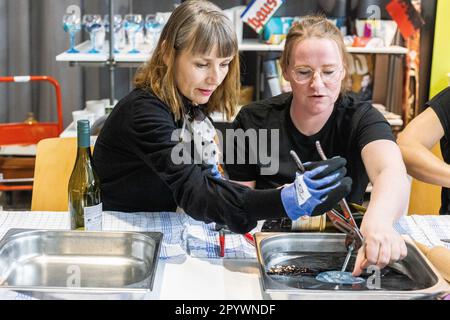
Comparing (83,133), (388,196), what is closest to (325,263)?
(388,196)

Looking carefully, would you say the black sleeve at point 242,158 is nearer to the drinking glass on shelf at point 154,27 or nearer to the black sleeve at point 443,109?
the black sleeve at point 443,109

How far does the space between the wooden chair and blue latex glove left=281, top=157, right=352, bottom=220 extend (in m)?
0.99

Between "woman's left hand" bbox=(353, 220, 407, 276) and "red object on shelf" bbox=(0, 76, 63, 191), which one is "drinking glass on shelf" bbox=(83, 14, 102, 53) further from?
"woman's left hand" bbox=(353, 220, 407, 276)

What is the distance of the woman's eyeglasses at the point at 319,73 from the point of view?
5.85 feet

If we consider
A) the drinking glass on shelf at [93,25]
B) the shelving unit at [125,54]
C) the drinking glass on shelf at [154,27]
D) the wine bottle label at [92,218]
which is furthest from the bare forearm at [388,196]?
the drinking glass on shelf at [93,25]

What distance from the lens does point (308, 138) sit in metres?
1.93

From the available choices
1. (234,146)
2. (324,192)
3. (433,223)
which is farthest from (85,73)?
(324,192)

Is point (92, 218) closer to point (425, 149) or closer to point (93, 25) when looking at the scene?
point (425, 149)

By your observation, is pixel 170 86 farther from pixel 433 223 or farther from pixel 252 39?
pixel 252 39

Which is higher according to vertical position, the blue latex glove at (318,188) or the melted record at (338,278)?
the blue latex glove at (318,188)

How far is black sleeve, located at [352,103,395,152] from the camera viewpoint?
1.80 m

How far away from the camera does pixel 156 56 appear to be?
1.74 meters

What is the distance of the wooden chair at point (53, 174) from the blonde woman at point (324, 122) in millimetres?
516

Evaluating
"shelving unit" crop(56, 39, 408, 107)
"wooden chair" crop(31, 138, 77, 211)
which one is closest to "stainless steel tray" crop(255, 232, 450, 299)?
"wooden chair" crop(31, 138, 77, 211)
